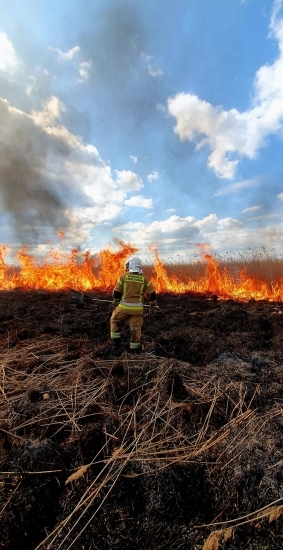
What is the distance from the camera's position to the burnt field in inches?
81.5

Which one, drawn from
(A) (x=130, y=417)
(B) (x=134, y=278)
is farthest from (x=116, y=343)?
(A) (x=130, y=417)

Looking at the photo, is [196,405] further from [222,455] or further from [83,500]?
[83,500]

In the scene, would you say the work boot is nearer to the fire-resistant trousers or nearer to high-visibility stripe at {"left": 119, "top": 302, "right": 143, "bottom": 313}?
the fire-resistant trousers

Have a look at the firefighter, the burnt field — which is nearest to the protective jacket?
the firefighter

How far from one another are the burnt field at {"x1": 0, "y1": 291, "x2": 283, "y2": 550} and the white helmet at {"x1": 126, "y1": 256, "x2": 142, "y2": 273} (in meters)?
1.95

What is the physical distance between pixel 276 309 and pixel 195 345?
5.01 meters

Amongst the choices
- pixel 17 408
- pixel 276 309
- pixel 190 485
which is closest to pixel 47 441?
pixel 17 408

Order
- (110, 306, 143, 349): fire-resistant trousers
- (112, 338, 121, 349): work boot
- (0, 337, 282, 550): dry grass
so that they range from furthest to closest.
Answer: (110, 306, 143, 349): fire-resistant trousers, (112, 338, 121, 349): work boot, (0, 337, 282, 550): dry grass

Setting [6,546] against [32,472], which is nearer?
[6,546]

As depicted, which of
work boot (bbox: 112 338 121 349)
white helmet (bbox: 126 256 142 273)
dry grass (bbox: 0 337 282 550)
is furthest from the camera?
white helmet (bbox: 126 256 142 273)

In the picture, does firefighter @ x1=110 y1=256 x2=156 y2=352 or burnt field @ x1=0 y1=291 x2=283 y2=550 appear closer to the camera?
burnt field @ x1=0 y1=291 x2=283 y2=550

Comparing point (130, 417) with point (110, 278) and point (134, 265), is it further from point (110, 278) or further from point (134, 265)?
point (110, 278)

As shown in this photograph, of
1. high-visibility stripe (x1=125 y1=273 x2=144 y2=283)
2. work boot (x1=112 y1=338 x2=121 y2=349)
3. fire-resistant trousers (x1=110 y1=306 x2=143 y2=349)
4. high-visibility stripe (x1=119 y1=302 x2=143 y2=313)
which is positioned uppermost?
high-visibility stripe (x1=125 y1=273 x2=144 y2=283)

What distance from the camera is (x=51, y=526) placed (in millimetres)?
2135
